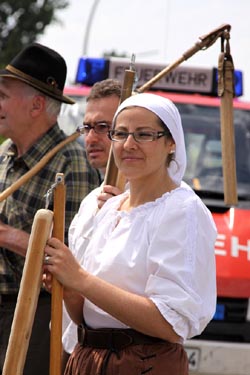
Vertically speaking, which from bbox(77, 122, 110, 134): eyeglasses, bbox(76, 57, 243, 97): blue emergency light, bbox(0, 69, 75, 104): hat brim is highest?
bbox(76, 57, 243, 97): blue emergency light

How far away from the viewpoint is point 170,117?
329cm

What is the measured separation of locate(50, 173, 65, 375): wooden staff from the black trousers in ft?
3.89

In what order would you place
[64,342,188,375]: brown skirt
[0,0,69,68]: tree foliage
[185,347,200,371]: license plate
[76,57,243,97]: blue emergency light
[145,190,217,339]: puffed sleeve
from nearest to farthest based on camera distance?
[145,190,217,339]: puffed sleeve
[64,342,188,375]: brown skirt
[185,347,200,371]: license plate
[76,57,243,97]: blue emergency light
[0,0,69,68]: tree foliage

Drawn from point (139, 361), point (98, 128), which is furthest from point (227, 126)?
point (139, 361)

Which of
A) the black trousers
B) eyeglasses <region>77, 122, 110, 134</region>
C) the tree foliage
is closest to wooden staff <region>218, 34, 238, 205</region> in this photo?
eyeglasses <region>77, 122, 110, 134</region>

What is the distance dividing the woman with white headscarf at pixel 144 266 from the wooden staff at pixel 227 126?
27.8 inches

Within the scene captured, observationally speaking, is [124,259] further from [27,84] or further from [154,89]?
[154,89]

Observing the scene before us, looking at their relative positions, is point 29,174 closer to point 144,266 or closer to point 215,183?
point 144,266

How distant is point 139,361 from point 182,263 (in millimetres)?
343

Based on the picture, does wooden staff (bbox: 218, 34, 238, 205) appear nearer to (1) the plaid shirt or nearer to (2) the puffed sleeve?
(1) the plaid shirt

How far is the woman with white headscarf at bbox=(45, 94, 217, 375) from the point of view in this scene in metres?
3.12

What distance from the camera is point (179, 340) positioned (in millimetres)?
3221

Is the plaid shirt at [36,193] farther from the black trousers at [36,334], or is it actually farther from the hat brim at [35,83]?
the hat brim at [35,83]

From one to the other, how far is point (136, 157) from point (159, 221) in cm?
23
